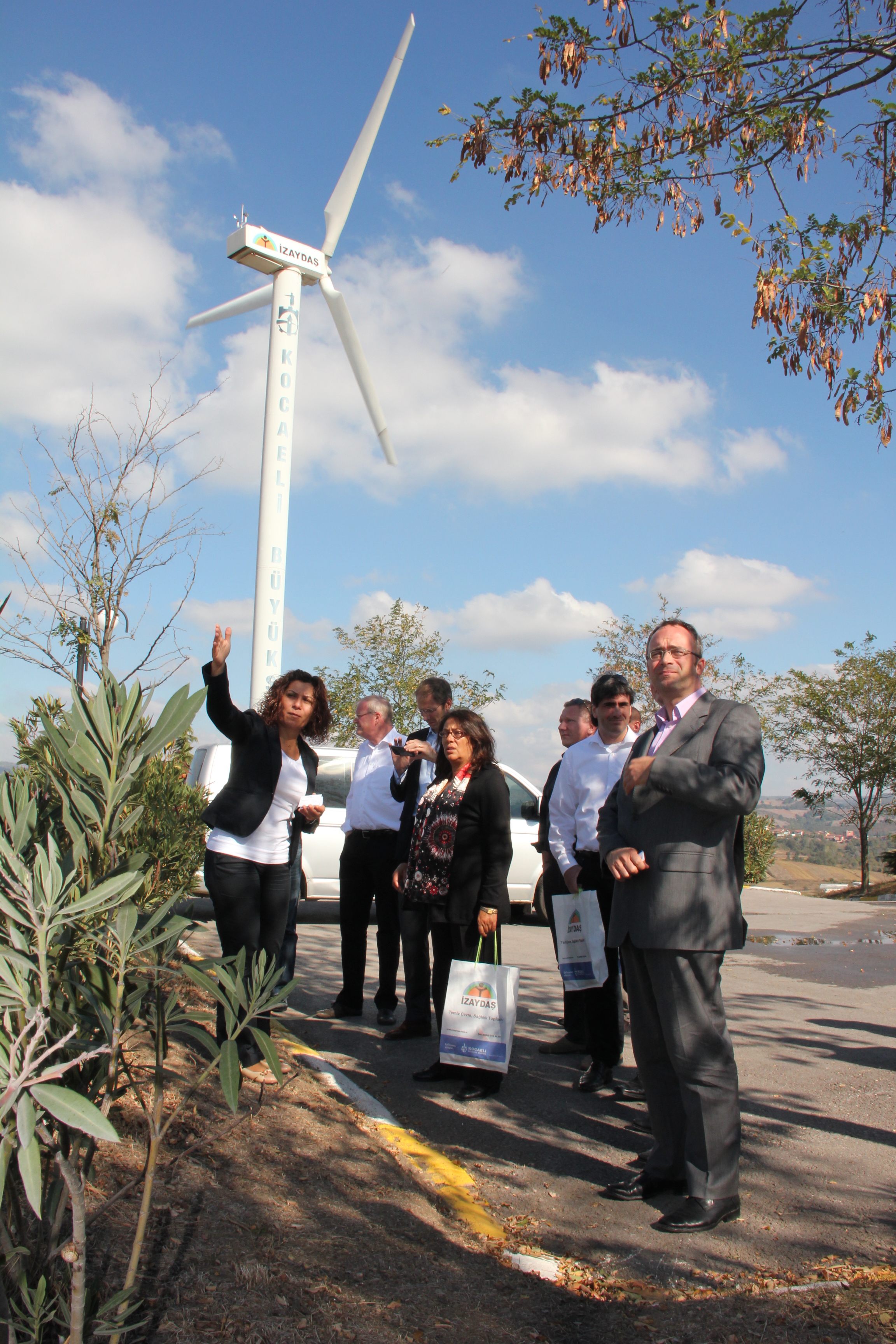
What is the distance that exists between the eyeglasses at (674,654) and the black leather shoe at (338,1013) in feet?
12.6

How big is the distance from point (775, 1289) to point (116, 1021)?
2.16 m

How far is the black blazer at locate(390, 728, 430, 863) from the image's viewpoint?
231 inches

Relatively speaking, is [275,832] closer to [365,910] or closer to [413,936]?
[413,936]

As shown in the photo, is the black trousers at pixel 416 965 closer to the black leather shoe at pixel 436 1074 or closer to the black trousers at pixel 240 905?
the black leather shoe at pixel 436 1074

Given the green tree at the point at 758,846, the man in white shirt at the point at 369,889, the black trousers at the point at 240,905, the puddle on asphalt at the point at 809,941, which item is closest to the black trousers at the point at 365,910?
the man in white shirt at the point at 369,889

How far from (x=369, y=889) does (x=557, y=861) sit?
4.94ft

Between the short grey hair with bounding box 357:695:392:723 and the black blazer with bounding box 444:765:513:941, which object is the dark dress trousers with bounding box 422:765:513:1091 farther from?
the short grey hair with bounding box 357:695:392:723

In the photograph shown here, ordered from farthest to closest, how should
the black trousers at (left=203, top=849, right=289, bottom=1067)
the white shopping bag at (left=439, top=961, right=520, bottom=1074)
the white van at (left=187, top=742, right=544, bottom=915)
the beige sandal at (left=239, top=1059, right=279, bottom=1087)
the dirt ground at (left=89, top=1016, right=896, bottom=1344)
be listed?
the white van at (left=187, top=742, right=544, bottom=915)
the black trousers at (left=203, top=849, right=289, bottom=1067)
the white shopping bag at (left=439, top=961, right=520, bottom=1074)
the beige sandal at (left=239, top=1059, right=279, bottom=1087)
the dirt ground at (left=89, top=1016, right=896, bottom=1344)

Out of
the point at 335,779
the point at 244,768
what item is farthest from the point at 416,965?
the point at 335,779

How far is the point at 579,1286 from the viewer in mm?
2758

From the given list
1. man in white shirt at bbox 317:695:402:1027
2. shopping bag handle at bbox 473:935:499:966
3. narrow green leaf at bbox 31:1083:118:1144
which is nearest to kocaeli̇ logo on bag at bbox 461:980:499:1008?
shopping bag handle at bbox 473:935:499:966

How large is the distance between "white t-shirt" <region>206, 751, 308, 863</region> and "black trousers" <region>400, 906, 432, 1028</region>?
1.10 metres

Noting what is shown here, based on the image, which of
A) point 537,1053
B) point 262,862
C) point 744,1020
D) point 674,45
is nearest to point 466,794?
point 262,862

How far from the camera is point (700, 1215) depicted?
3180 mm
